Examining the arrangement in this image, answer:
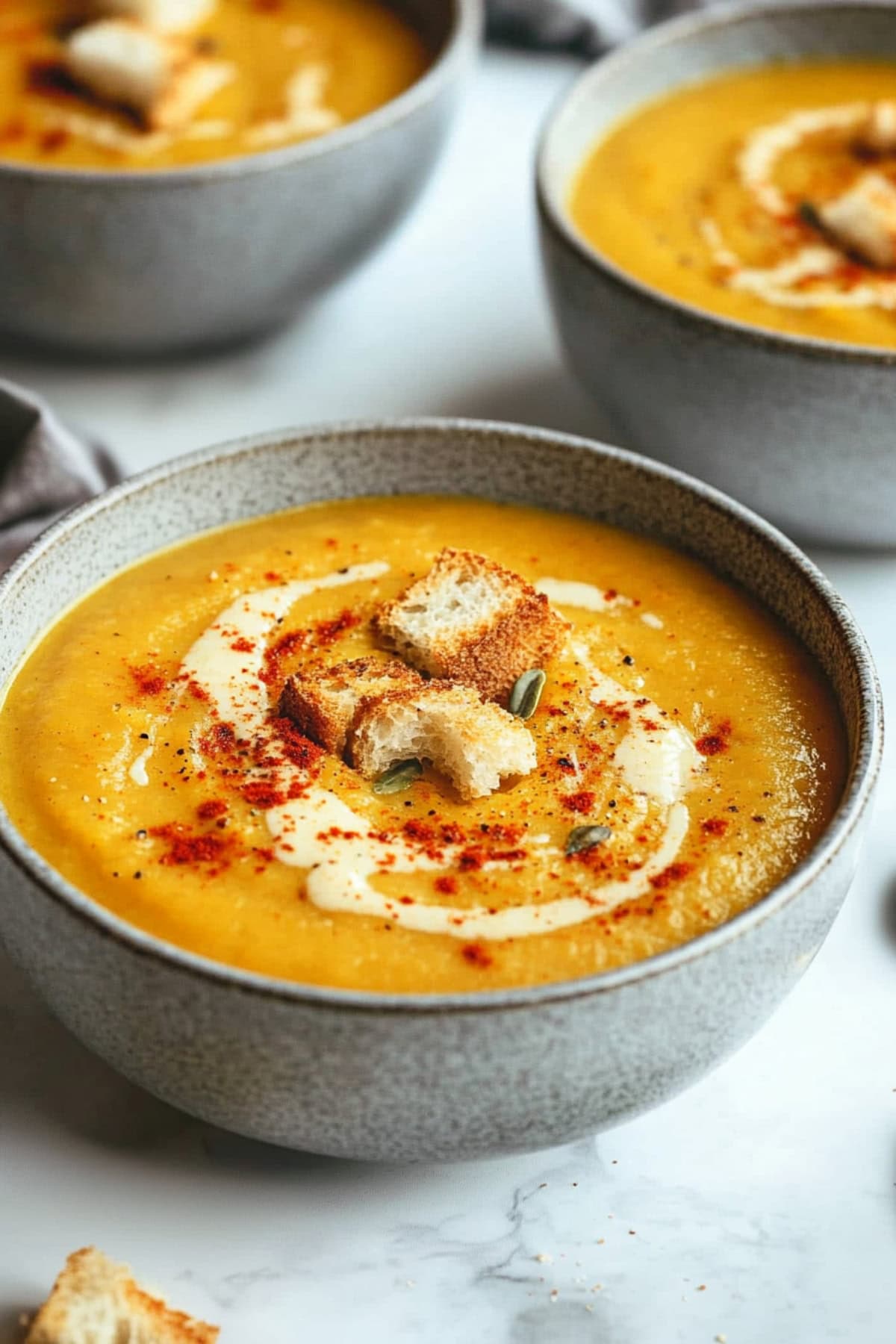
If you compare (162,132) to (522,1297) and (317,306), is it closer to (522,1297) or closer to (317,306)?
(317,306)

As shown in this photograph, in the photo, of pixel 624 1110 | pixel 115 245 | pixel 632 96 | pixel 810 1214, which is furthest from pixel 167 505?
pixel 632 96

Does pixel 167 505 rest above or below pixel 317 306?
above

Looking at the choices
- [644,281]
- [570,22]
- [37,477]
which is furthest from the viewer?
[570,22]

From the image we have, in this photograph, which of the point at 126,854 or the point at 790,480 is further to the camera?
the point at 790,480

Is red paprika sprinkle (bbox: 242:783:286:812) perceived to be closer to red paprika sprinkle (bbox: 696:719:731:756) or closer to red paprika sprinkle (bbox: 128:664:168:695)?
red paprika sprinkle (bbox: 128:664:168:695)

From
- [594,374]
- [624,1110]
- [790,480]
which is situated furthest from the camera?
[594,374]

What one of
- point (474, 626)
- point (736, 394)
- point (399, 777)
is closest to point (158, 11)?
point (736, 394)

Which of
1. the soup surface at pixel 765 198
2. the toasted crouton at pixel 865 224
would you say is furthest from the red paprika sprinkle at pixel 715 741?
the toasted crouton at pixel 865 224

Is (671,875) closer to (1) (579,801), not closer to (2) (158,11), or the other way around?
(1) (579,801)
